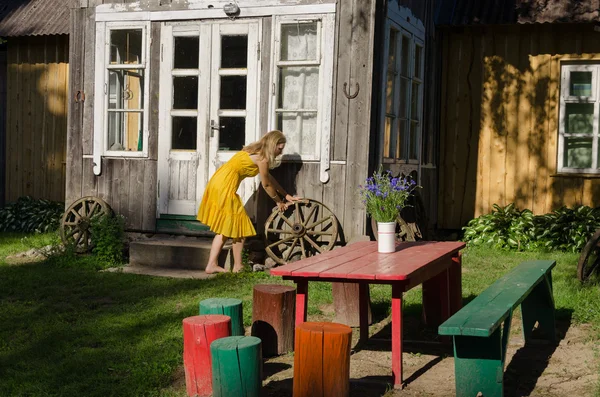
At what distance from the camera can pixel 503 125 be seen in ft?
40.1

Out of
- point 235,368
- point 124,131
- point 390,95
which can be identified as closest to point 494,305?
point 235,368

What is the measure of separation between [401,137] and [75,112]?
4028mm

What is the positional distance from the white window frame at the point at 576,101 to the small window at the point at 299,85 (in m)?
3.96

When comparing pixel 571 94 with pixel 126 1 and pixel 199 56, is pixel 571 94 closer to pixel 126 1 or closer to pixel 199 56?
pixel 199 56

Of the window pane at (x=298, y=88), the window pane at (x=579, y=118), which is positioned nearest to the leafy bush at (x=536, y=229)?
the window pane at (x=579, y=118)

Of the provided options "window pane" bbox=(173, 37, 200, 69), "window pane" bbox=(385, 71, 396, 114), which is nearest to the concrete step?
"window pane" bbox=(173, 37, 200, 69)

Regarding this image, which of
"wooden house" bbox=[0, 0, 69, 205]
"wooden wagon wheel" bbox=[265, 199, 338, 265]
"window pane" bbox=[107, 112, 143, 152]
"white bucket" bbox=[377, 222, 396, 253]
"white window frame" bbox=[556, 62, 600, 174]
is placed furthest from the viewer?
"wooden house" bbox=[0, 0, 69, 205]

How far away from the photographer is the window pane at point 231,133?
1005cm

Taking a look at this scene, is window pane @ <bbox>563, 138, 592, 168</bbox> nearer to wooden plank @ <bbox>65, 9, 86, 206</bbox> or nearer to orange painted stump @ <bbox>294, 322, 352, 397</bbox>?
wooden plank @ <bbox>65, 9, 86, 206</bbox>

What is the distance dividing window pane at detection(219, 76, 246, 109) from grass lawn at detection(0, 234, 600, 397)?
83.3 inches

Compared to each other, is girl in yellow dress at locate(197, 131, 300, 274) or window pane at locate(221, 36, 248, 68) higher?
window pane at locate(221, 36, 248, 68)

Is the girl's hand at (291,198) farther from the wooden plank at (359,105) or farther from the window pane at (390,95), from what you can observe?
the window pane at (390,95)

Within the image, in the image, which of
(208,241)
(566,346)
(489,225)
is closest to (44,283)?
(208,241)

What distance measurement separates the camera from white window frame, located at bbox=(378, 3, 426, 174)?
32.4 feet
